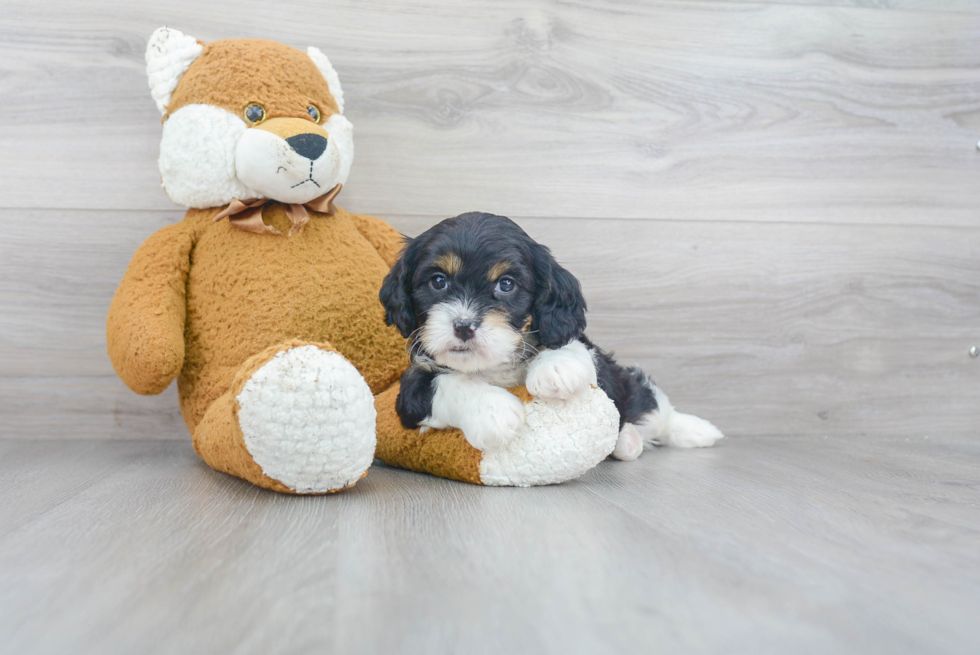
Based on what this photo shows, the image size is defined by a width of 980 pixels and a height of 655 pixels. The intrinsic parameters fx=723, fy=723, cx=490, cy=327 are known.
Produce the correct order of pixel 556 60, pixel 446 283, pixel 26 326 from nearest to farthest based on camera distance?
pixel 446 283 → pixel 26 326 → pixel 556 60

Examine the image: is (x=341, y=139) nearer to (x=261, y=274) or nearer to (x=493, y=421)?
(x=261, y=274)

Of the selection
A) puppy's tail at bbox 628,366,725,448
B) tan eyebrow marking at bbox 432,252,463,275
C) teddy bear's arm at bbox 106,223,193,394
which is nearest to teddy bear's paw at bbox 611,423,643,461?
puppy's tail at bbox 628,366,725,448

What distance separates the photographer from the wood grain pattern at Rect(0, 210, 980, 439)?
1766 millimetres

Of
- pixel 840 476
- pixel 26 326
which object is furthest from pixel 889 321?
pixel 26 326

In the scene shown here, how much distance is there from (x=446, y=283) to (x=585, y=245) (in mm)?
763

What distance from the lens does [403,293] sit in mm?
1255

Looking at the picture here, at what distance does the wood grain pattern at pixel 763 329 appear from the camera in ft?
5.79

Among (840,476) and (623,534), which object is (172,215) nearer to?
(623,534)

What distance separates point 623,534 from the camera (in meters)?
0.98

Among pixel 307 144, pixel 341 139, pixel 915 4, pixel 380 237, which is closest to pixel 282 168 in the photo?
pixel 307 144

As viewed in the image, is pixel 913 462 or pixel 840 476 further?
pixel 913 462

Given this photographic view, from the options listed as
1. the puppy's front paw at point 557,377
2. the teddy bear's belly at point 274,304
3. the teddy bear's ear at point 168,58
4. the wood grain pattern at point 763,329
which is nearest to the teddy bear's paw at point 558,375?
the puppy's front paw at point 557,377

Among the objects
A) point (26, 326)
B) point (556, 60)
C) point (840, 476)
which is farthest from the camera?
point (556, 60)

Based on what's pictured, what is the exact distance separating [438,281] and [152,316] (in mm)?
556
